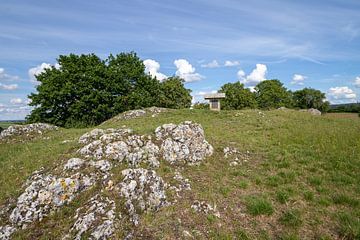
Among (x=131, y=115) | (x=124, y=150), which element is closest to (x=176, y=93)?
(x=131, y=115)

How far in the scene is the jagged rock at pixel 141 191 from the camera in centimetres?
775

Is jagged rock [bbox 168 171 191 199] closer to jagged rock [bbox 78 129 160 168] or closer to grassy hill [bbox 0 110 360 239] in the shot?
grassy hill [bbox 0 110 360 239]

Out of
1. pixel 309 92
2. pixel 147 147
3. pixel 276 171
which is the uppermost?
pixel 309 92

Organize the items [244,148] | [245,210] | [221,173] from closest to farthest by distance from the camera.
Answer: [245,210], [221,173], [244,148]

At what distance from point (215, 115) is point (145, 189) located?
21234mm

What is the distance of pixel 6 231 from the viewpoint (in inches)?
280

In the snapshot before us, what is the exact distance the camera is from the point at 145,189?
331 inches

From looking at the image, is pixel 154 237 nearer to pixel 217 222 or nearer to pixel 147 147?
pixel 217 222

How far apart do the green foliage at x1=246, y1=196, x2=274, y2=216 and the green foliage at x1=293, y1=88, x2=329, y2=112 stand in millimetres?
94725

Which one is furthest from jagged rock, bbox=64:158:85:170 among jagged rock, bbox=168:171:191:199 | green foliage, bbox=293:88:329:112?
green foliage, bbox=293:88:329:112

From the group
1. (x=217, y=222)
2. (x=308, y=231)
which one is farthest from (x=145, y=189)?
(x=308, y=231)

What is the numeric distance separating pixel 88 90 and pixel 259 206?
3046cm

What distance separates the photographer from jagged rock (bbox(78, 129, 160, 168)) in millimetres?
10188

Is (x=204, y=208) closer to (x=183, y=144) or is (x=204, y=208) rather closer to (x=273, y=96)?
(x=183, y=144)
